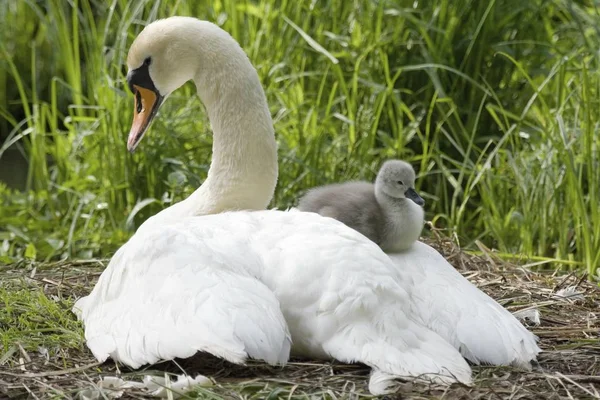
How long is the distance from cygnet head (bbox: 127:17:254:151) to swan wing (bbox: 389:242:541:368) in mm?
1299

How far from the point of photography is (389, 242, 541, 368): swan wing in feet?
12.5

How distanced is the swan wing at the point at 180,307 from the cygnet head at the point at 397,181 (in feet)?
3.87

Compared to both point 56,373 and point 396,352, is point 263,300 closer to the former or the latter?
point 396,352

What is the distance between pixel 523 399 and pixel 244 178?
1663mm

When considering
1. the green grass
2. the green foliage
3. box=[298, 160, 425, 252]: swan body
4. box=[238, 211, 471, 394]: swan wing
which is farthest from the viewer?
the green grass

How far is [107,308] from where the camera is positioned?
400 centimetres


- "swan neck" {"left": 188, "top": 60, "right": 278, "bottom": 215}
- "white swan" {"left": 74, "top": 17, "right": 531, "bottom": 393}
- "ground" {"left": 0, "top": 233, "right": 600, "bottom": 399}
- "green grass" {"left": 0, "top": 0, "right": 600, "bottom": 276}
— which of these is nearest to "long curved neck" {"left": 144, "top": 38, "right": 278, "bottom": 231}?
"swan neck" {"left": 188, "top": 60, "right": 278, "bottom": 215}

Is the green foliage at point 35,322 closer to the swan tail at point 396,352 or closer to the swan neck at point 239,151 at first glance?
the swan neck at point 239,151

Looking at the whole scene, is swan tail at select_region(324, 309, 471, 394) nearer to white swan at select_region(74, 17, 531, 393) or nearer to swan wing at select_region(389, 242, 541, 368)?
white swan at select_region(74, 17, 531, 393)

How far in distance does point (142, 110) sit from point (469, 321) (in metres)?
1.88

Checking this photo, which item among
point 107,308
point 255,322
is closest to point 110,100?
point 107,308

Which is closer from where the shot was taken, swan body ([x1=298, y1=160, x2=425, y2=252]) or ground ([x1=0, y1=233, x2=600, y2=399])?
ground ([x1=0, y1=233, x2=600, y2=399])

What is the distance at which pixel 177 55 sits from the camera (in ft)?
16.1

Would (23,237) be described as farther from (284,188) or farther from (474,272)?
(474,272)
